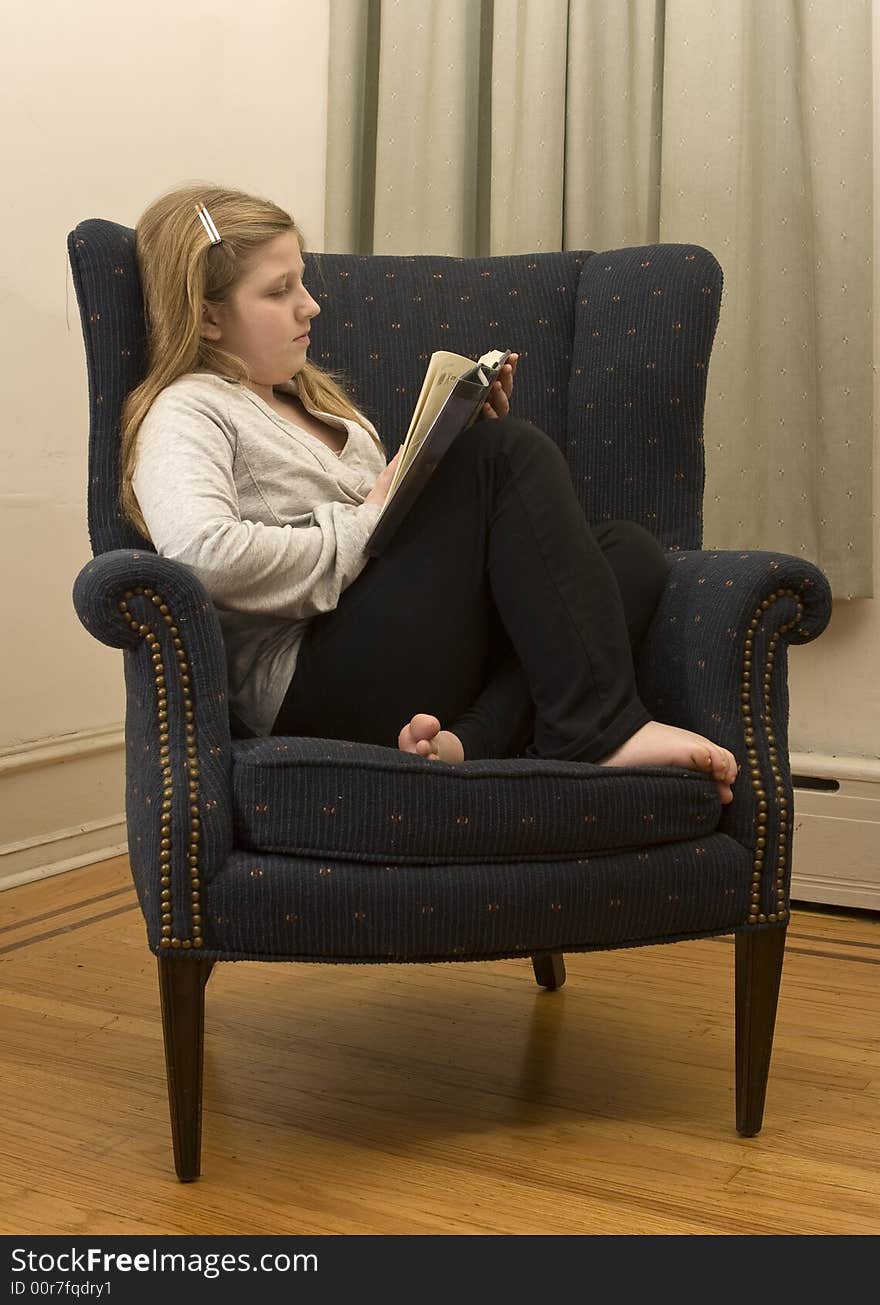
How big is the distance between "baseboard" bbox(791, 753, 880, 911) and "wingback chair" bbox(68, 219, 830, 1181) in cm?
91

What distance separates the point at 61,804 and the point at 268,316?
124 cm

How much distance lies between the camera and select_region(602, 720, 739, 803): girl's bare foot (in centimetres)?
147

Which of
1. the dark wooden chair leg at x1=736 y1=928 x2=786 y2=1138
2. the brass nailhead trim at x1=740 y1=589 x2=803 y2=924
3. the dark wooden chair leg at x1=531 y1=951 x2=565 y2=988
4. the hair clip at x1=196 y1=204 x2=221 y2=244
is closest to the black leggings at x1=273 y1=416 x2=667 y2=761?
the brass nailhead trim at x1=740 y1=589 x2=803 y2=924

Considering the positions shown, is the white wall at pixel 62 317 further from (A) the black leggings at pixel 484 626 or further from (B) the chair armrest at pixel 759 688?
(B) the chair armrest at pixel 759 688

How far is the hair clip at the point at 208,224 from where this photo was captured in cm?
169

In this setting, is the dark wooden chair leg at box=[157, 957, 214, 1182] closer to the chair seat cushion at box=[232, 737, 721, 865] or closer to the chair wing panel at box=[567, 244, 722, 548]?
the chair seat cushion at box=[232, 737, 721, 865]

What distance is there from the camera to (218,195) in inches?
68.5

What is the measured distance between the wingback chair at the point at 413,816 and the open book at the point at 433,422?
24 cm

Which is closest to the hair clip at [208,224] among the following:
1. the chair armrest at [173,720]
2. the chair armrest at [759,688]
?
the chair armrest at [173,720]
